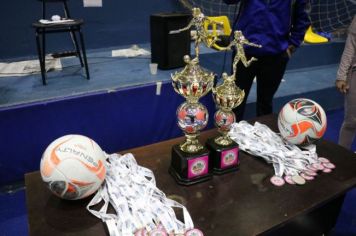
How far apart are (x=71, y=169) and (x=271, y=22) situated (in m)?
1.19

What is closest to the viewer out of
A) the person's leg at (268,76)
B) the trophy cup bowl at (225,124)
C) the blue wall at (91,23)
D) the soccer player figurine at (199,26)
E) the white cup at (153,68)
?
the soccer player figurine at (199,26)

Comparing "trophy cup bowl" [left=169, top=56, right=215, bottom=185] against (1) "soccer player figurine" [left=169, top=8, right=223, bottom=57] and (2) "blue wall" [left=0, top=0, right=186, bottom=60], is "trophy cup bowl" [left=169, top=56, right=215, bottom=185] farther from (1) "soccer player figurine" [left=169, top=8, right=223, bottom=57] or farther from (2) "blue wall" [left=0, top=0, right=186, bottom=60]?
(2) "blue wall" [left=0, top=0, right=186, bottom=60]

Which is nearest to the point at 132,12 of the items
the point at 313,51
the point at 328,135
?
the point at 313,51

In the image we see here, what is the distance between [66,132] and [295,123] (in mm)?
1136

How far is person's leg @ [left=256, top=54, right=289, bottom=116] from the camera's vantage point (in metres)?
1.55

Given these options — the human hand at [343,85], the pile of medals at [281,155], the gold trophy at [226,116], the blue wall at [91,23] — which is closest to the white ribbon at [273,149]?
the pile of medals at [281,155]

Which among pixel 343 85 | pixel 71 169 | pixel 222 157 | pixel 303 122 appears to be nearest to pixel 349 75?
pixel 343 85

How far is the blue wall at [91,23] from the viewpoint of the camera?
2.66m

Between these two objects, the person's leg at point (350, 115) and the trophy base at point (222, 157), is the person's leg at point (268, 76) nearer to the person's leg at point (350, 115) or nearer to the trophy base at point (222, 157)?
the person's leg at point (350, 115)

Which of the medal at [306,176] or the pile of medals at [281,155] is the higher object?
the pile of medals at [281,155]

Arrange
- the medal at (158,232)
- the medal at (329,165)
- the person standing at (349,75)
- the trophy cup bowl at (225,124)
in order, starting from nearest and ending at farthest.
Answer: the medal at (158,232) < the trophy cup bowl at (225,124) < the medal at (329,165) < the person standing at (349,75)

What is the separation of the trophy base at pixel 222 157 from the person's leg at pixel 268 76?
2.44 feet

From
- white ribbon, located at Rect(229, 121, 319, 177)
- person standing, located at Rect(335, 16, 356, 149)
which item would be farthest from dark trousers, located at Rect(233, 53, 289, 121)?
white ribbon, located at Rect(229, 121, 319, 177)

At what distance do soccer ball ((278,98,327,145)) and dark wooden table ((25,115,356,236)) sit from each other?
0.40 feet
